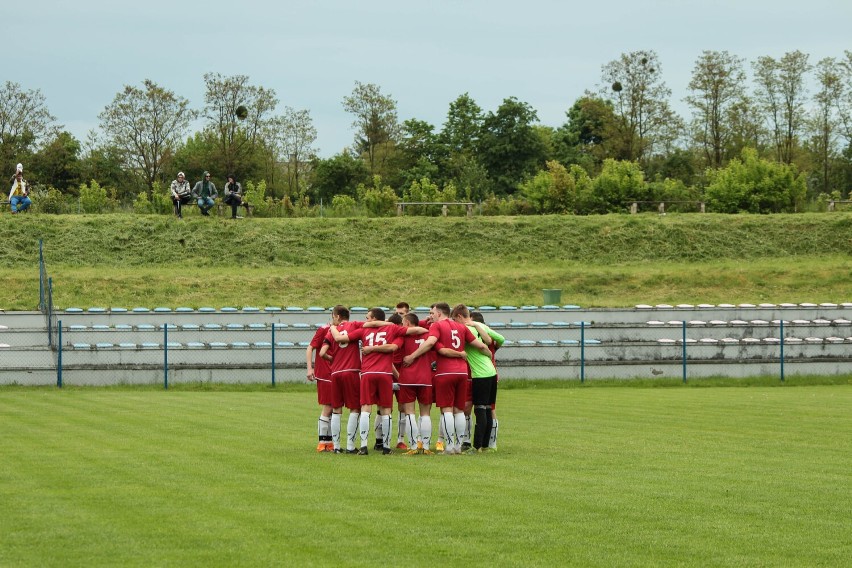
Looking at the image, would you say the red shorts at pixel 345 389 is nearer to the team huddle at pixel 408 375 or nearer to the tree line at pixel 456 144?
the team huddle at pixel 408 375

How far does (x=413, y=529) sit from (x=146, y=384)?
22183 mm

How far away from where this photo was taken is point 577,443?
1673 cm

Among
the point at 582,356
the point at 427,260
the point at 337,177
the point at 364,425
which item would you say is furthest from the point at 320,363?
the point at 337,177

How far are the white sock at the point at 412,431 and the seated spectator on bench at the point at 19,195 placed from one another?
3745 centimetres

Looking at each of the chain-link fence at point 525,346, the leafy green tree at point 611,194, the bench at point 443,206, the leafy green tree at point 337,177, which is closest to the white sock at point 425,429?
the chain-link fence at point 525,346

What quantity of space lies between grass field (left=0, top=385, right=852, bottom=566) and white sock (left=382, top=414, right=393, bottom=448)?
49cm

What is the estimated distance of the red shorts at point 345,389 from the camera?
50.4ft

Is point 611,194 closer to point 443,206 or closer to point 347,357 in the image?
point 443,206

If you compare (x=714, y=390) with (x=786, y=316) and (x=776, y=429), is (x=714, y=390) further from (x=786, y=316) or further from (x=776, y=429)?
(x=776, y=429)

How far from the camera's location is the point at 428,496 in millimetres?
11602

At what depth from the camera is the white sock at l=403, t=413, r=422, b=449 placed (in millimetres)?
15578

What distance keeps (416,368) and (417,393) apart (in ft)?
1.17

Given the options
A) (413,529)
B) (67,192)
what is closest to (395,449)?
(413,529)

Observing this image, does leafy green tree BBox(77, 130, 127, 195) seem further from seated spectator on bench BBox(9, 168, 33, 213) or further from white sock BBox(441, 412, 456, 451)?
white sock BBox(441, 412, 456, 451)
